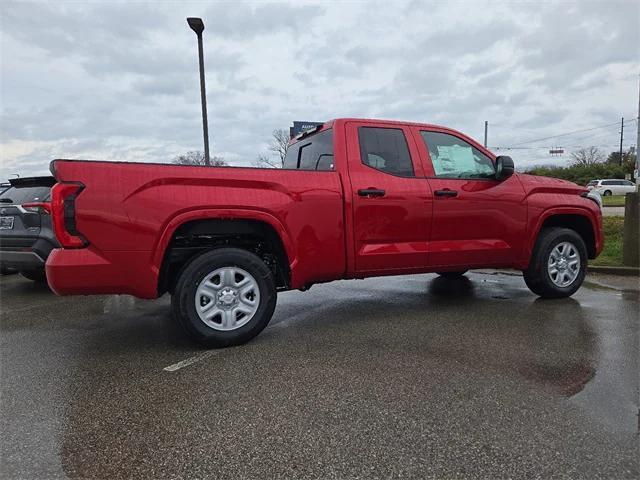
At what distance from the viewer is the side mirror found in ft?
15.7

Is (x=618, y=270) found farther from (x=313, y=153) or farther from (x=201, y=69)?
(x=201, y=69)

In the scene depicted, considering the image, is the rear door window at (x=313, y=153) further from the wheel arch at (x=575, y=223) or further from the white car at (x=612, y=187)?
the white car at (x=612, y=187)

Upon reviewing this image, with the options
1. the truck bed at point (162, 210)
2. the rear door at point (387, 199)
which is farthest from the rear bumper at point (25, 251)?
the rear door at point (387, 199)

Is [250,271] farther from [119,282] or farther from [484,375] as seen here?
[484,375]

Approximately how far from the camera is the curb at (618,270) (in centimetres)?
713

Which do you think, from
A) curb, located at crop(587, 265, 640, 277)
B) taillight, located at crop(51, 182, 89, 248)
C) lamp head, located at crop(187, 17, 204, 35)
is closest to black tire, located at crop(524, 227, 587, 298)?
curb, located at crop(587, 265, 640, 277)

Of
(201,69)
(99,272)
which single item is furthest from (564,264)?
(201,69)

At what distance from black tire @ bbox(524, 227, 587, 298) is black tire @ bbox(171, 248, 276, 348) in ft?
10.5

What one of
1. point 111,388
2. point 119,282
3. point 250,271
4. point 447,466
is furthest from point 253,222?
point 447,466

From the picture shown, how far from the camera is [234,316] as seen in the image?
387cm

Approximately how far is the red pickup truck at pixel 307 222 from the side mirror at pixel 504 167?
13 millimetres

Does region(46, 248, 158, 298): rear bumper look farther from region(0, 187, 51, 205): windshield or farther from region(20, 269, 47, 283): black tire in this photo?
region(20, 269, 47, 283): black tire

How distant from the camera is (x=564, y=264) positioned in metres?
5.45

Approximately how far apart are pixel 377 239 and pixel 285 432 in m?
→ 2.27
